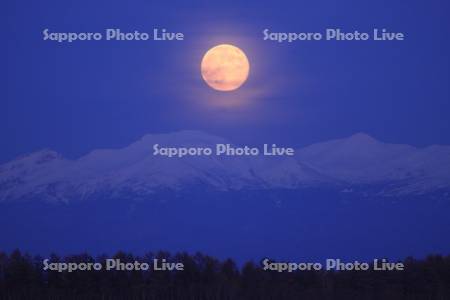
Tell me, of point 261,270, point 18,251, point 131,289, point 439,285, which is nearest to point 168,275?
point 131,289

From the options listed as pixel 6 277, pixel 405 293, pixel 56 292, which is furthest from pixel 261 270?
pixel 6 277

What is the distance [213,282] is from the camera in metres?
10.9

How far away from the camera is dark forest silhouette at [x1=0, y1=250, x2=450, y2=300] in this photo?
35.0 ft

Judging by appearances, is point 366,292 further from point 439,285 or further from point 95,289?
point 95,289

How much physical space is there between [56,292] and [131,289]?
100 centimetres

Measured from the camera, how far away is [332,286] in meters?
10.8

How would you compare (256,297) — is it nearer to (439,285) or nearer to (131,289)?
(131,289)

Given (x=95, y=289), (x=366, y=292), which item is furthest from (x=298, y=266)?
(x=95, y=289)

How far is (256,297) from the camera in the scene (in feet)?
35.1

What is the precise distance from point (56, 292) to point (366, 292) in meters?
4.15

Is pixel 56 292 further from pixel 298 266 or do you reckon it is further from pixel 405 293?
pixel 405 293

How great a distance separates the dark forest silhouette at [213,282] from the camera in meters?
10.7

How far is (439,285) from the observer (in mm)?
10898

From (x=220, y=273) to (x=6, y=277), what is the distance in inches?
113
